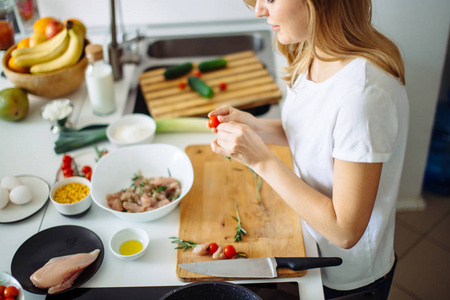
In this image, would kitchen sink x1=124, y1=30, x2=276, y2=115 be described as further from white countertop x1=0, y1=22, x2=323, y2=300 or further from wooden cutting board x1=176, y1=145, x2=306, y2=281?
wooden cutting board x1=176, y1=145, x2=306, y2=281

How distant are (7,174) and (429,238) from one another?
85.0 inches

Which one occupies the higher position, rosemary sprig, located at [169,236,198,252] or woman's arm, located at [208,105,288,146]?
woman's arm, located at [208,105,288,146]

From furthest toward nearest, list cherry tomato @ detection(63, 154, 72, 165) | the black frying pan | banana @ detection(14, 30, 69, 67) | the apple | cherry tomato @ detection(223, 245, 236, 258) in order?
the apple
banana @ detection(14, 30, 69, 67)
cherry tomato @ detection(63, 154, 72, 165)
cherry tomato @ detection(223, 245, 236, 258)
the black frying pan

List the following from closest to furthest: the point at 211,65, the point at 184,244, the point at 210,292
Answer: the point at 210,292 → the point at 184,244 → the point at 211,65

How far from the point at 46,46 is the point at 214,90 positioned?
734mm

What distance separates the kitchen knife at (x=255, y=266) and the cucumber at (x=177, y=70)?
1.09 metres

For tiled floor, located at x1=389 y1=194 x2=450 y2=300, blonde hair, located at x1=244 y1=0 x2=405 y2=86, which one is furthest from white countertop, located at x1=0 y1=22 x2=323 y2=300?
tiled floor, located at x1=389 y1=194 x2=450 y2=300

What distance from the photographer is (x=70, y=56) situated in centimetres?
177

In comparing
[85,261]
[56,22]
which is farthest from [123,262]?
[56,22]

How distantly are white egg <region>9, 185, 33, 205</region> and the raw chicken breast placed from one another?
0.30 meters

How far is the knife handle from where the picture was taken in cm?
106

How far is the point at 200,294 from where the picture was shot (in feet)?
3.09

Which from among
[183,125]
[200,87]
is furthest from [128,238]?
[200,87]

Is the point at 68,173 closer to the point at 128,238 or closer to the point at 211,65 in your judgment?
the point at 128,238
